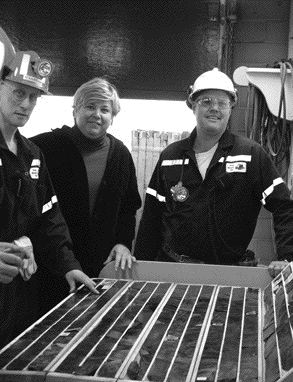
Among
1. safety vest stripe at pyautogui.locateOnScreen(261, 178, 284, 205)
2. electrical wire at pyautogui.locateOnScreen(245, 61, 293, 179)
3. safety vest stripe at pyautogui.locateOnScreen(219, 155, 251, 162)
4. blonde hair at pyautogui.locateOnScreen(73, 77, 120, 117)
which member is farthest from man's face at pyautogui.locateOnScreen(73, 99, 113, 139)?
electrical wire at pyautogui.locateOnScreen(245, 61, 293, 179)

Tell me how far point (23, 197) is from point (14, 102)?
36 cm

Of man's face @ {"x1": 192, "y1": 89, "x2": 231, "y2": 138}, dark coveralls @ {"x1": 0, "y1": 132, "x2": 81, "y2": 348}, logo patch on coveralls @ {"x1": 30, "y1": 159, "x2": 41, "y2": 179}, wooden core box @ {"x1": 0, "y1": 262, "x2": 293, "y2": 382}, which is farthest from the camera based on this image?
man's face @ {"x1": 192, "y1": 89, "x2": 231, "y2": 138}

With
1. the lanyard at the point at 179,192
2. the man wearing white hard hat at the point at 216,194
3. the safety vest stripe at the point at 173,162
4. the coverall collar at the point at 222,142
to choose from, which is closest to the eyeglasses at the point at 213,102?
the man wearing white hard hat at the point at 216,194

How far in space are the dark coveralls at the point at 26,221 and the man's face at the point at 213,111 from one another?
73cm

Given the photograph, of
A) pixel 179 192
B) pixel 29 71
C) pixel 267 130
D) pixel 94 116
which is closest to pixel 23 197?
pixel 29 71

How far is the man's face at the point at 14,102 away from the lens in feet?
6.71

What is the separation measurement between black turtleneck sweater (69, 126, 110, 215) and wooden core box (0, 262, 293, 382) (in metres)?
0.70

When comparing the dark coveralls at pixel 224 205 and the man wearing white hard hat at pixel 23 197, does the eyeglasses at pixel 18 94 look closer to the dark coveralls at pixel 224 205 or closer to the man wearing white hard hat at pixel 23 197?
the man wearing white hard hat at pixel 23 197

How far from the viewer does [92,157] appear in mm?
2533

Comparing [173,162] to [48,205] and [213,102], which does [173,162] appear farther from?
[48,205]

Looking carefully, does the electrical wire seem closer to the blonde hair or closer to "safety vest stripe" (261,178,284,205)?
"safety vest stripe" (261,178,284,205)

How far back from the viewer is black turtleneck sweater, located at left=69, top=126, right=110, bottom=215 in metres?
2.50

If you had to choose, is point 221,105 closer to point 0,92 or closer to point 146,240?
point 146,240

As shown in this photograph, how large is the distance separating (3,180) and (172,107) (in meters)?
2.07
